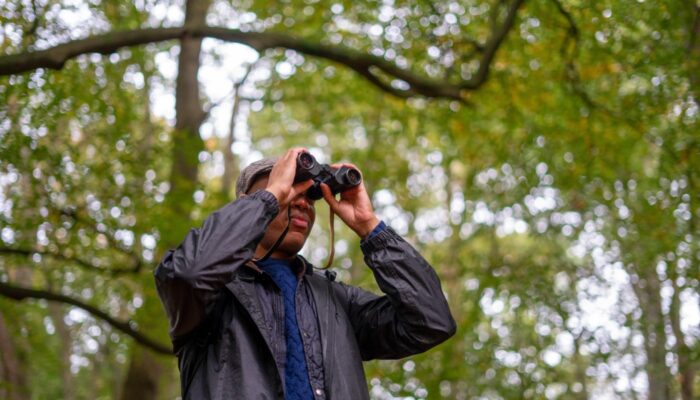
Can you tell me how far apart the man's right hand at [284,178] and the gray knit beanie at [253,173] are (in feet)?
0.44

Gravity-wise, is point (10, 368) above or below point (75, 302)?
below

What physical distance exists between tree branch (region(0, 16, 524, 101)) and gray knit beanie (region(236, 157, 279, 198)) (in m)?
2.00

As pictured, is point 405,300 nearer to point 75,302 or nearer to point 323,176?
point 323,176

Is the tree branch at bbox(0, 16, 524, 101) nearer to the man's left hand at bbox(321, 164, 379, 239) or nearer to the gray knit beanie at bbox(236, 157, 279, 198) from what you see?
the gray knit beanie at bbox(236, 157, 279, 198)

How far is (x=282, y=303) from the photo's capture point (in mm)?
2377

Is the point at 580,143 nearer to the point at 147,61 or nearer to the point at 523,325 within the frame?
the point at 523,325

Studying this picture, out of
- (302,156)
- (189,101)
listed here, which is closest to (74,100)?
(189,101)

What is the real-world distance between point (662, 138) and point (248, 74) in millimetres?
5978

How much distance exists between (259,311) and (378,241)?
1.54 feet

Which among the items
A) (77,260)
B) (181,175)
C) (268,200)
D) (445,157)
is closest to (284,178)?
(268,200)

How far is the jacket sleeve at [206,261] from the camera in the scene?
85.7 inches

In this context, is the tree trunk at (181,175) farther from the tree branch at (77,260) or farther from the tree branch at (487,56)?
the tree branch at (487,56)

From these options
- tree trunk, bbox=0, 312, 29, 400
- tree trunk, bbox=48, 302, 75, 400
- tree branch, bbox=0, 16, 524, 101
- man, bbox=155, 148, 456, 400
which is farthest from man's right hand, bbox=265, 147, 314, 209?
tree trunk, bbox=48, 302, 75, 400

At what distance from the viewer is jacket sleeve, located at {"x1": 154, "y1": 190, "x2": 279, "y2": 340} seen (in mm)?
2176
